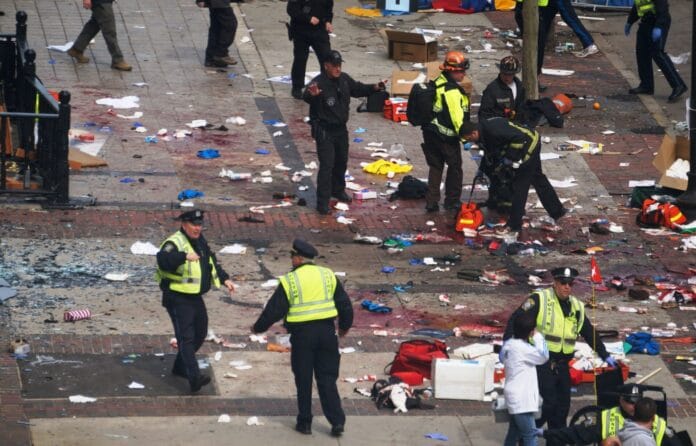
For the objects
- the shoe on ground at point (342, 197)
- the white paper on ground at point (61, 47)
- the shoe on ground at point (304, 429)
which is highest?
the shoe on ground at point (304, 429)

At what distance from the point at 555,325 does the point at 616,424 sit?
3.87 ft

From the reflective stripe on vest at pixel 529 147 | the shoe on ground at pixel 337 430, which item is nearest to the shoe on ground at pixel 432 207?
the reflective stripe on vest at pixel 529 147

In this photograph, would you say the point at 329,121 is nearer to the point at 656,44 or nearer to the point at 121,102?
the point at 121,102

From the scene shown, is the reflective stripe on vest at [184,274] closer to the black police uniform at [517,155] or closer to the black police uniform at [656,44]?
the black police uniform at [517,155]

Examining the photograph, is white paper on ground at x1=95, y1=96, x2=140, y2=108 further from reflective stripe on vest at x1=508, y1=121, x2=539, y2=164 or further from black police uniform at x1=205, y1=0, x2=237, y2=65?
reflective stripe on vest at x1=508, y1=121, x2=539, y2=164

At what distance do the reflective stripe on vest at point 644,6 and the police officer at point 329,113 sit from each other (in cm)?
565

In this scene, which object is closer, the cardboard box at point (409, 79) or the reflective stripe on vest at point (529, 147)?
the reflective stripe on vest at point (529, 147)

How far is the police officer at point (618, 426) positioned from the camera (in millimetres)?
9227

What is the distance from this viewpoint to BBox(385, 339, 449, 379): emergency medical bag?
37.8 feet

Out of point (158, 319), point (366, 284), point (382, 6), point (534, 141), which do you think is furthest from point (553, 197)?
point (382, 6)

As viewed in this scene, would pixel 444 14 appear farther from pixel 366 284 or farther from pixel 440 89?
pixel 366 284

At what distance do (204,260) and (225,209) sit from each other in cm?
457

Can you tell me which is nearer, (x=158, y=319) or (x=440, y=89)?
(x=158, y=319)

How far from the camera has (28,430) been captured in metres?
10.2
